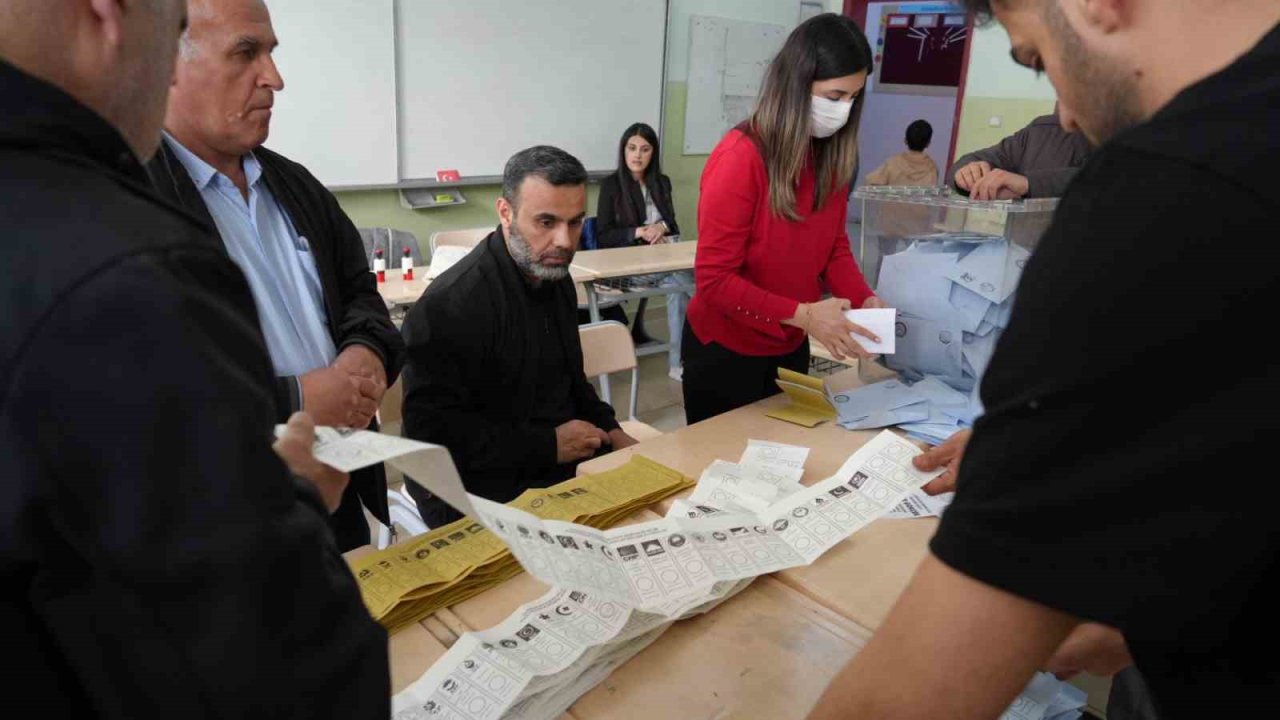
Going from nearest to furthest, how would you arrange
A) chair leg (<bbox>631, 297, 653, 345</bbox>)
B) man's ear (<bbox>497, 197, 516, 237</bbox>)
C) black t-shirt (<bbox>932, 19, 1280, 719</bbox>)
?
black t-shirt (<bbox>932, 19, 1280, 719</bbox>)
man's ear (<bbox>497, 197, 516, 237</bbox>)
chair leg (<bbox>631, 297, 653, 345</bbox>)

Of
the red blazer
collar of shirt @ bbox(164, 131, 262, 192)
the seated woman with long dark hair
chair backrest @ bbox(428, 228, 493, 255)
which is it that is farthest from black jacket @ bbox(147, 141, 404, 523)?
the seated woman with long dark hair

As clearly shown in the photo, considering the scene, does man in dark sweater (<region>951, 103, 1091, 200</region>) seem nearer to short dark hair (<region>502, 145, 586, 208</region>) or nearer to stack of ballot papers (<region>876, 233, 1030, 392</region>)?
stack of ballot papers (<region>876, 233, 1030, 392</region>)

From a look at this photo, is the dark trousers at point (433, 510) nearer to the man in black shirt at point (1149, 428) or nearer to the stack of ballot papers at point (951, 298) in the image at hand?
the stack of ballot papers at point (951, 298)

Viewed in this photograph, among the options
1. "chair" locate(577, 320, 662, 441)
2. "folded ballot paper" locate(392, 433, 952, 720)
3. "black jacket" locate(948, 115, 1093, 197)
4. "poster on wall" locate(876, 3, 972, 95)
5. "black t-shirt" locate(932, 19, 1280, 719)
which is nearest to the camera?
"black t-shirt" locate(932, 19, 1280, 719)

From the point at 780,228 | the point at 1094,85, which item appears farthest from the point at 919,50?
the point at 1094,85

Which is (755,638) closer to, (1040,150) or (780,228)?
(780,228)

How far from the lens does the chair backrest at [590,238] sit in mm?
5457

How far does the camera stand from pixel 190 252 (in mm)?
527

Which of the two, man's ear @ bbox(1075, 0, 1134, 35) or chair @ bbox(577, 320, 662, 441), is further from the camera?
chair @ bbox(577, 320, 662, 441)

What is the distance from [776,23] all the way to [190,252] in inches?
274

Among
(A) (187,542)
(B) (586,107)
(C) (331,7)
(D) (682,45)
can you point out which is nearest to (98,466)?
(A) (187,542)

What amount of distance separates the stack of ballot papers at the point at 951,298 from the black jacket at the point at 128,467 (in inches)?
68.0

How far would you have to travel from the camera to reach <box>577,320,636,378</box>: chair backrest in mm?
2713

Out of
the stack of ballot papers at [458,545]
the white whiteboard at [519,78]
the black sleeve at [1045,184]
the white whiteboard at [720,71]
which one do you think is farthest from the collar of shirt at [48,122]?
the white whiteboard at [720,71]
